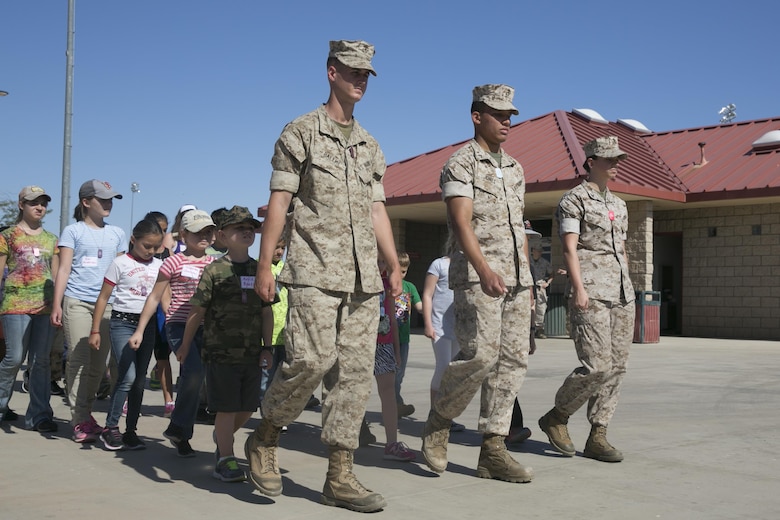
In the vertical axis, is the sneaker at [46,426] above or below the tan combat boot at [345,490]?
below

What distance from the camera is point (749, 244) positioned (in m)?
17.9

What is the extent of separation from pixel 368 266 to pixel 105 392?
4877mm

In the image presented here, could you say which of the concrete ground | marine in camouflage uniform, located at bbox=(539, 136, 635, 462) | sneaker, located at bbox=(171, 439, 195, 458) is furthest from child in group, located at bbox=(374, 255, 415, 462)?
sneaker, located at bbox=(171, 439, 195, 458)

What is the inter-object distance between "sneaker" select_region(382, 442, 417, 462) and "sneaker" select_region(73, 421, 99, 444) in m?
2.09

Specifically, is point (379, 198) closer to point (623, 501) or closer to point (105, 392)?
point (623, 501)

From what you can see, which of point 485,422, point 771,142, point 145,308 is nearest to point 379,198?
point 485,422

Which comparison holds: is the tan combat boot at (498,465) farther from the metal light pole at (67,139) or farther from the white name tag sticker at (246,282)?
the metal light pole at (67,139)

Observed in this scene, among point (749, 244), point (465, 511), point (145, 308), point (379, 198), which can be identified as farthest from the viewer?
point (749, 244)

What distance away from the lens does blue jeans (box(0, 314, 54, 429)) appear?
6.45 meters

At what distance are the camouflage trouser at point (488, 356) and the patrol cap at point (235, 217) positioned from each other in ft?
4.21

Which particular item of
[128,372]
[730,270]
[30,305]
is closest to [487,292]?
[128,372]

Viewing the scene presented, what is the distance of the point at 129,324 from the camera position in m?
6.02

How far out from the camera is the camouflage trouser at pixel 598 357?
5551 millimetres

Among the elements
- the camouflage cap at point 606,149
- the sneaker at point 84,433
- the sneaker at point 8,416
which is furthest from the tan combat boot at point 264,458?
the sneaker at point 8,416
